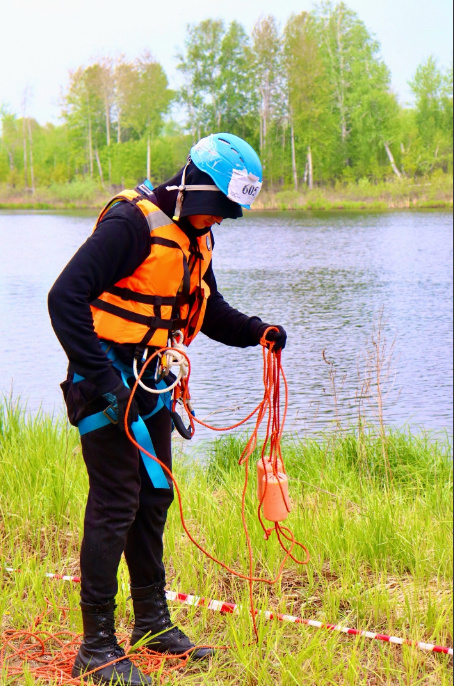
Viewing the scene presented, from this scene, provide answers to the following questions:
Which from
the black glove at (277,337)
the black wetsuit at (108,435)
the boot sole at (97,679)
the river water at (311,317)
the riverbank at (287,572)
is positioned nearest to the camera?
the black wetsuit at (108,435)

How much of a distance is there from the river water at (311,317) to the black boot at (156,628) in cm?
244

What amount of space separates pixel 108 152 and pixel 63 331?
6416 centimetres

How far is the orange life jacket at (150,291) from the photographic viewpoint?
259 cm

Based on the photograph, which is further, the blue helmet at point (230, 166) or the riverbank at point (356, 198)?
the riverbank at point (356, 198)

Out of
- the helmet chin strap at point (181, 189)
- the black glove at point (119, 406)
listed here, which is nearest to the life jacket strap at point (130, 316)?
the black glove at point (119, 406)

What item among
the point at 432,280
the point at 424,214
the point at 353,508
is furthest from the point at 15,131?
the point at 353,508

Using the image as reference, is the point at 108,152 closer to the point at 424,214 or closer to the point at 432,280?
the point at 424,214

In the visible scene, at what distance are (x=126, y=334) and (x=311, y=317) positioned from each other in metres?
10.8

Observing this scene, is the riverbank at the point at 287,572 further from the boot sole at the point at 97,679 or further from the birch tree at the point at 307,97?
the birch tree at the point at 307,97

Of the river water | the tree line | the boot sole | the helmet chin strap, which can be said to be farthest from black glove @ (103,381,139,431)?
the tree line

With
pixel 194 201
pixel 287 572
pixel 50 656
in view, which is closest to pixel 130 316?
pixel 194 201

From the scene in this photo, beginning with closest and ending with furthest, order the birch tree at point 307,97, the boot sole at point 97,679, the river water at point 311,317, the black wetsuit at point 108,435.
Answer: the black wetsuit at point 108,435, the boot sole at point 97,679, the river water at point 311,317, the birch tree at point 307,97

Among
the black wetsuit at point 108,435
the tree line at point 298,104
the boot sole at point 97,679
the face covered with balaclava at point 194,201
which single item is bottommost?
the boot sole at point 97,679

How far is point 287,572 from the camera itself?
137 inches
